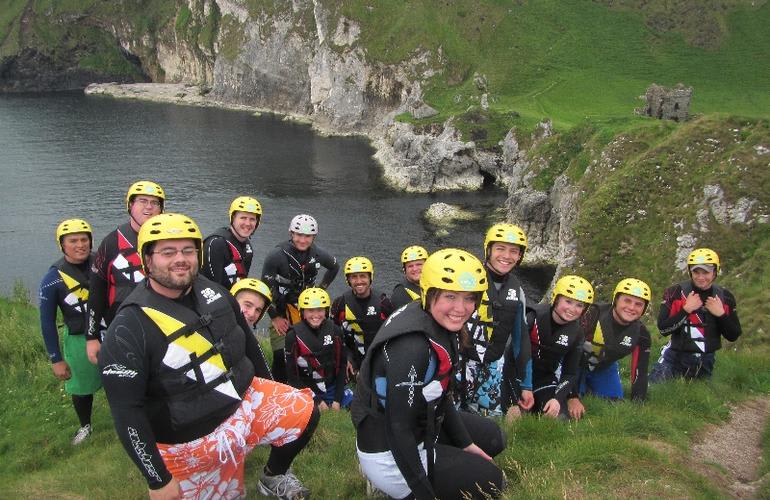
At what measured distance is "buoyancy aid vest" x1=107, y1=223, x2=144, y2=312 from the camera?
8398mm

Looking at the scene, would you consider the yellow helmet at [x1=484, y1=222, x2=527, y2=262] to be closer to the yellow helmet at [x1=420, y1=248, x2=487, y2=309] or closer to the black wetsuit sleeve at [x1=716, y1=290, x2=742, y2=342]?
the yellow helmet at [x1=420, y1=248, x2=487, y2=309]

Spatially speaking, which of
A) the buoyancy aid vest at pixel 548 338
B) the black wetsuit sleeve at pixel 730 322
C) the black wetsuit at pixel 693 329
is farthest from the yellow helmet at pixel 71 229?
the black wetsuit sleeve at pixel 730 322

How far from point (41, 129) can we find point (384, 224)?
9199 cm

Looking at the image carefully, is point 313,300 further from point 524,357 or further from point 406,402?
point 406,402

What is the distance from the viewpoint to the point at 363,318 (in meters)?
12.9

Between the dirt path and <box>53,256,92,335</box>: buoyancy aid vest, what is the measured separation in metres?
10.3

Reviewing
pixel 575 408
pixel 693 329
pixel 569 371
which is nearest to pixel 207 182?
pixel 693 329

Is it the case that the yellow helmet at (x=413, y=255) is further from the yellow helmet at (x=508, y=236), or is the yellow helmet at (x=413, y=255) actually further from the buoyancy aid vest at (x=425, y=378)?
the buoyancy aid vest at (x=425, y=378)

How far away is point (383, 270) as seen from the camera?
184 feet

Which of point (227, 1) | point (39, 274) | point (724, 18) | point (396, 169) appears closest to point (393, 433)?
point (39, 274)

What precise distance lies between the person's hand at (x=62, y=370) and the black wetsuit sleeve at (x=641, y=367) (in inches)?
416

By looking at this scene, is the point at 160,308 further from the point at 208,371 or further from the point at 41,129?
the point at 41,129

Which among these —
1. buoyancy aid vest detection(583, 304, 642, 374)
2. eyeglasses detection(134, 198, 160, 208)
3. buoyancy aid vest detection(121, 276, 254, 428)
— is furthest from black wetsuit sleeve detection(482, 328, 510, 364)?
eyeglasses detection(134, 198, 160, 208)

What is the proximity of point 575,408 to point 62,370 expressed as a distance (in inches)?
361
